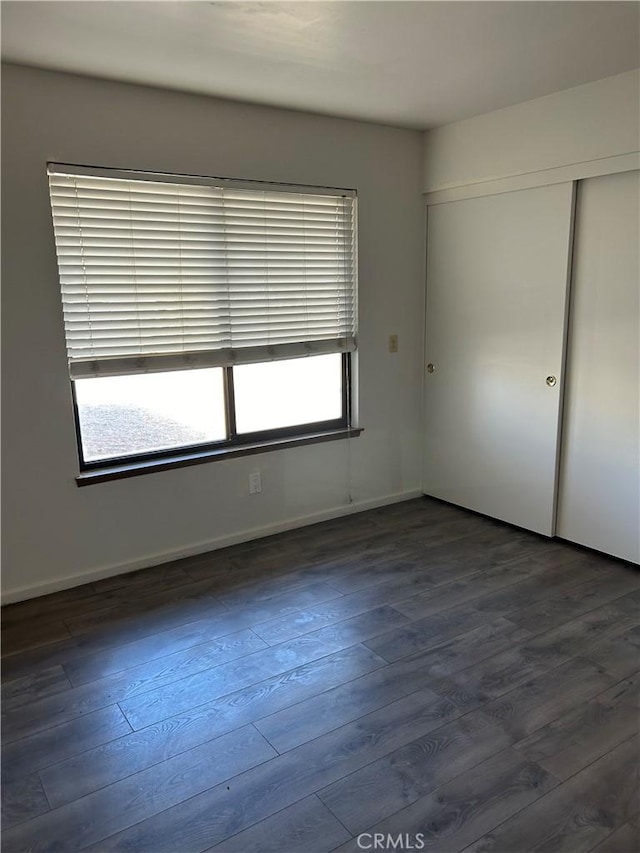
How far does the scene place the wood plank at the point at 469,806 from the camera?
5.43 feet

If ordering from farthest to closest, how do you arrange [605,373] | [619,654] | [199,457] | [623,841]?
[199,457]
[605,373]
[619,654]
[623,841]

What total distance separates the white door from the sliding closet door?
0.29 ft

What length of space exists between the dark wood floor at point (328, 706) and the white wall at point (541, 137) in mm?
2121

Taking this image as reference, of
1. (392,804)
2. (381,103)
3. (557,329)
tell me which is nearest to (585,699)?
(392,804)

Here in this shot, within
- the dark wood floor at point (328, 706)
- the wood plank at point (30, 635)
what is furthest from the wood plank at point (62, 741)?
the wood plank at point (30, 635)

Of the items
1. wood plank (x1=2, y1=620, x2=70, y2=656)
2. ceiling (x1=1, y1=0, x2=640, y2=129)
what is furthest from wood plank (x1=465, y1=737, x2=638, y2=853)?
ceiling (x1=1, y1=0, x2=640, y2=129)

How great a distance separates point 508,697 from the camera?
7.23ft

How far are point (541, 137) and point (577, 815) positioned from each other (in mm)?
3040

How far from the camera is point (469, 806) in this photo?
175 centimetres

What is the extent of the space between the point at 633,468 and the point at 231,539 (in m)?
2.22

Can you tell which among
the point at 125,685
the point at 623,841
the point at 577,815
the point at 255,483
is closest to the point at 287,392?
the point at 255,483

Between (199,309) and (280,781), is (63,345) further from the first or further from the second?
(280,781)

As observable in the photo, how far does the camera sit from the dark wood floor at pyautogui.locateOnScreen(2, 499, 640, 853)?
5.62 feet

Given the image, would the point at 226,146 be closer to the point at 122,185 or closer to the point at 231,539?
the point at 122,185
